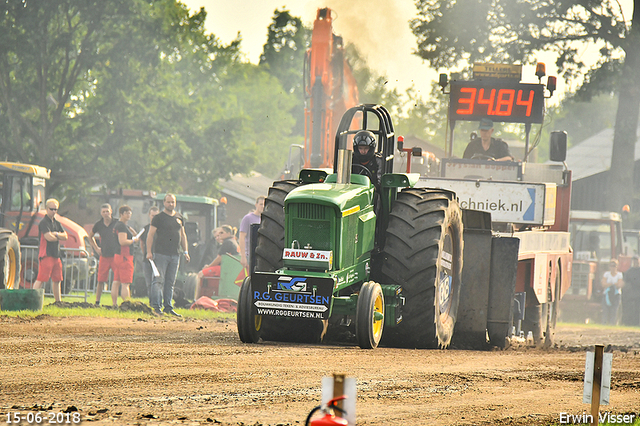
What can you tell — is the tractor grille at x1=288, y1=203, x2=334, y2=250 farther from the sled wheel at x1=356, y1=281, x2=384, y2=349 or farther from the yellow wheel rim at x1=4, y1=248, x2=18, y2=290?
the yellow wheel rim at x1=4, y1=248, x2=18, y2=290

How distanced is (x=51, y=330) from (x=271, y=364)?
4.37 metres

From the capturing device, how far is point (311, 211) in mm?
8789

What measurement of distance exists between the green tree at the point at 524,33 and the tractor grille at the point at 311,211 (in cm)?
2475

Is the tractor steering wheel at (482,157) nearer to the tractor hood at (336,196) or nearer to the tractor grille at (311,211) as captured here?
the tractor hood at (336,196)

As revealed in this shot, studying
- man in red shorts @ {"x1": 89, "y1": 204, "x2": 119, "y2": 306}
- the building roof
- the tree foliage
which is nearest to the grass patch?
man in red shorts @ {"x1": 89, "y1": 204, "x2": 119, "y2": 306}

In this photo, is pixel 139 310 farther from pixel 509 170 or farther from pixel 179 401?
pixel 179 401

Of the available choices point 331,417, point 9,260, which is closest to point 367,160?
point 331,417

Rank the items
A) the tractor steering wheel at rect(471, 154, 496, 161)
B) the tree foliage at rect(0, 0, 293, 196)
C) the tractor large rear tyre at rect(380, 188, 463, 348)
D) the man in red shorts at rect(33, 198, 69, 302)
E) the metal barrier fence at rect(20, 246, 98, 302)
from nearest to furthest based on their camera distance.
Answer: the tractor large rear tyre at rect(380, 188, 463, 348), the tractor steering wheel at rect(471, 154, 496, 161), the man in red shorts at rect(33, 198, 69, 302), the metal barrier fence at rect(20, 246, 98, 302), the tree foliage at rect(0, 0, 293, 196)

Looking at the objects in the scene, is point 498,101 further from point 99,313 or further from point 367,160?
point 99,313

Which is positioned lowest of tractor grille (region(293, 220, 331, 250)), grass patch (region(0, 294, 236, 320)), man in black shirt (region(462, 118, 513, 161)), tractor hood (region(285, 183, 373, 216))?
grass patch (region(0, 294, 236, 320))

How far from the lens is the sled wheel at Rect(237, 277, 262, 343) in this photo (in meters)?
8.91

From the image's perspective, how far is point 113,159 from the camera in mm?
30484

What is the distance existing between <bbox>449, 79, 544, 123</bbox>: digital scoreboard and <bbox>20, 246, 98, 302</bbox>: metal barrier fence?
796 cm

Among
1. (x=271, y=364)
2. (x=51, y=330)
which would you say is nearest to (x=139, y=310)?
(x=51, y=330)
